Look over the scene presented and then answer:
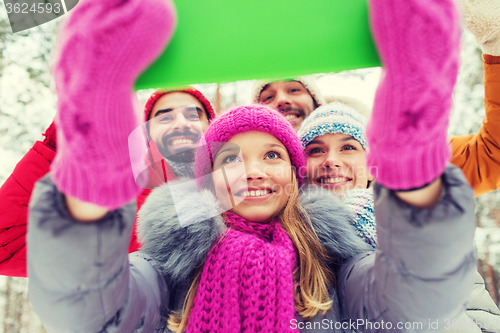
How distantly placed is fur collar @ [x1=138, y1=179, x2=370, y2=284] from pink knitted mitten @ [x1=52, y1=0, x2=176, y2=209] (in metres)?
0.50

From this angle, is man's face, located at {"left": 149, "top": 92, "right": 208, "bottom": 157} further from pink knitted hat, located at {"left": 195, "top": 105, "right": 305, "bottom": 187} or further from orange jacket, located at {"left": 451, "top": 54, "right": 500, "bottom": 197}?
orange jacket, located at {"left": 451, "top": 54, "right": 500, "bottom": 197}

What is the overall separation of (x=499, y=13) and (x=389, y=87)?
66 centimetres

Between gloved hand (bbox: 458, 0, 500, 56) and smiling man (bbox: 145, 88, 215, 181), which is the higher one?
gloved hand (bbox: 458, 0, 500, 56)

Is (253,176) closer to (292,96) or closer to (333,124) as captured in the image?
(333,124)

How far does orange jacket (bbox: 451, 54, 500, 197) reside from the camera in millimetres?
1084

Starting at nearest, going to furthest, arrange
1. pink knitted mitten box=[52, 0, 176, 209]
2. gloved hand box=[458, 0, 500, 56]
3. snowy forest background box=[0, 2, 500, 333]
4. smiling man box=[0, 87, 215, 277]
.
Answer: pink knitted mitten box=[52, 0, 176, 209]
gloved hand box=[458, 0, 500, 56]
smiling man box=[0, 87, 215, 277]
snowy forest background box=[0, 2, 500, 333]

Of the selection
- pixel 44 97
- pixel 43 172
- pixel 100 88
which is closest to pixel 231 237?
pixel 100 88

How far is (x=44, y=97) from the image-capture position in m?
3.20

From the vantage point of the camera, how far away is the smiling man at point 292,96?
71.9 inches

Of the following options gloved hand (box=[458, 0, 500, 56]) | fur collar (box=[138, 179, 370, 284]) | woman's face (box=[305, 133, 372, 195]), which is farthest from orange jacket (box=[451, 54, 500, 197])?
fur collar (box=[138, 179, 370, 284])

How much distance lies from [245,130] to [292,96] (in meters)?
0.83

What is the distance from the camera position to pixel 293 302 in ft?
2.87

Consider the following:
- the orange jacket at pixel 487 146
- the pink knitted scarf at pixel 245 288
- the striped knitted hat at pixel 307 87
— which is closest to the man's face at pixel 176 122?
the striped knitted hat at pixel 307 87

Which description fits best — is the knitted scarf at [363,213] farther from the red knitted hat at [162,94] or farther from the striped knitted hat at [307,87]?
the red knitted hat at [162,94]
